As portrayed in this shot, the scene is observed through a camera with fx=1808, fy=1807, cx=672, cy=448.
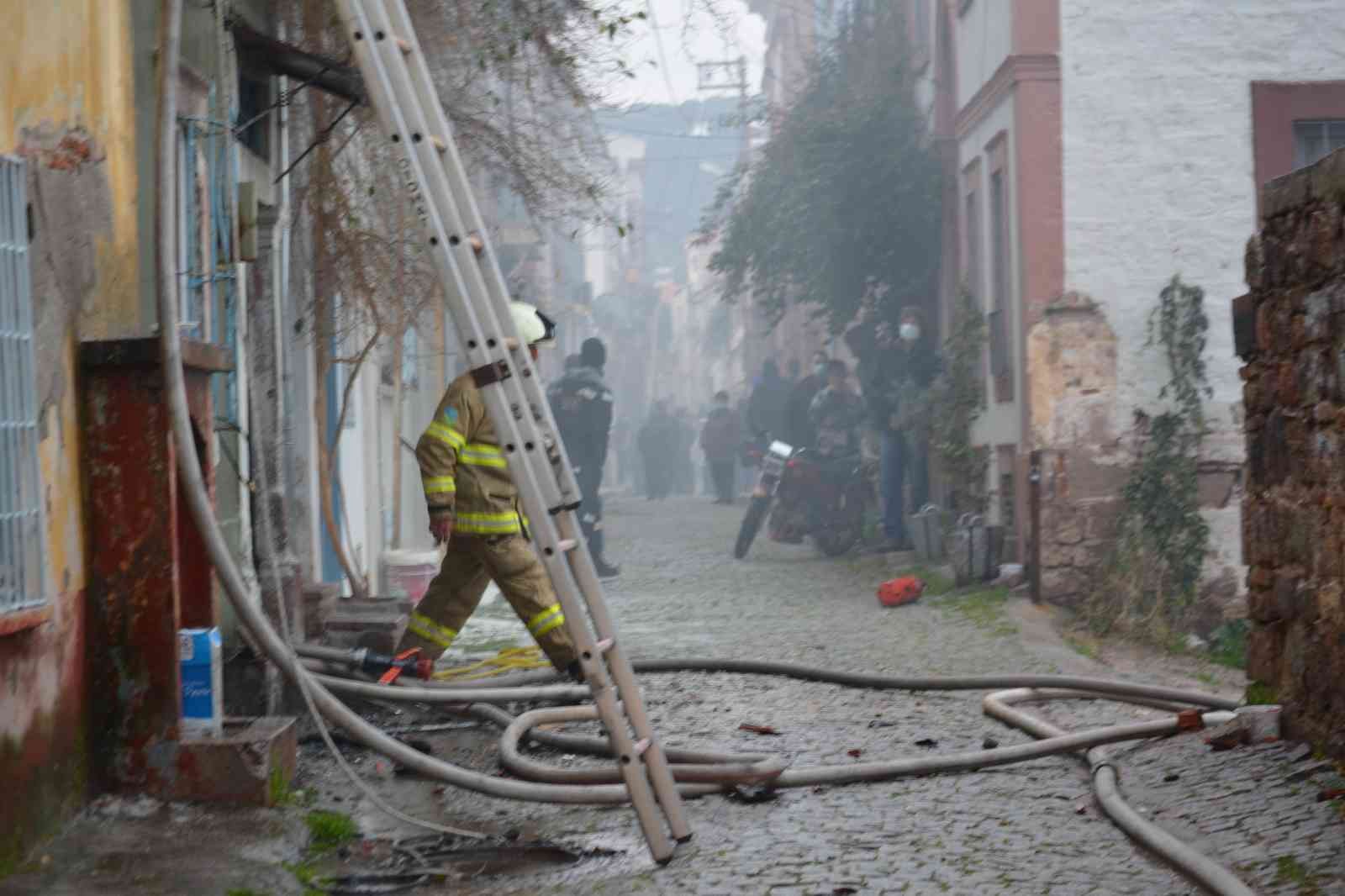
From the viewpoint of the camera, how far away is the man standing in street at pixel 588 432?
55.6 ft

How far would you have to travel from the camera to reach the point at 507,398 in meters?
5.45

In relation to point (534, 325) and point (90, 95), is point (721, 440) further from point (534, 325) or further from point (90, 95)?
point (90, 95)

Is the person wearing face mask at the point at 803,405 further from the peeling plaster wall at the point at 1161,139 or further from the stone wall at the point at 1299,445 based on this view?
the stone wall at the point at 1299,445

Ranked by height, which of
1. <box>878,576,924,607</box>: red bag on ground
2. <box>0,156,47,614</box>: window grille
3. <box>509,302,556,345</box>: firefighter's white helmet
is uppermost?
<box>509,302,556,345</box>: firefighter's white helmet

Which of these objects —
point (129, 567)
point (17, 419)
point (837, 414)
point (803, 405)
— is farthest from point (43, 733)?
point (803, 405)

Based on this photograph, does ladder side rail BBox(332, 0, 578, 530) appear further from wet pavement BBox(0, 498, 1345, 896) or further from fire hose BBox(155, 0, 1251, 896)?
wet pavement BBox(0, 498, 1345, 896)

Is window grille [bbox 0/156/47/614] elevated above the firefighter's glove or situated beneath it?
elevated above

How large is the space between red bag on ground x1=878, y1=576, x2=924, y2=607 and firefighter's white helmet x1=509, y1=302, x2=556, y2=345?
5.44 m

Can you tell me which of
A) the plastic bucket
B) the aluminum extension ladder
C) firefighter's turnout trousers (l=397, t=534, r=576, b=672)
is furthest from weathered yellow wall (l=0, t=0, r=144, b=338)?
the plastic bucket

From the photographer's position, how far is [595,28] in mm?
10266

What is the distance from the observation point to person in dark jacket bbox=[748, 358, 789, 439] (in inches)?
958

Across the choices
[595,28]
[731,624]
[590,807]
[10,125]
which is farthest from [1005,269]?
[10,125]

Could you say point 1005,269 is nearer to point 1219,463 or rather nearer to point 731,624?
point 1219,463

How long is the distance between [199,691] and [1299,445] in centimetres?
391
